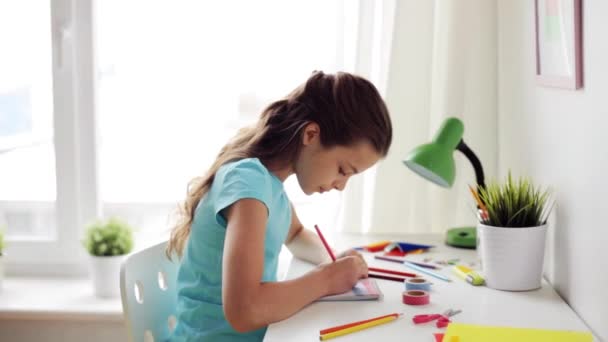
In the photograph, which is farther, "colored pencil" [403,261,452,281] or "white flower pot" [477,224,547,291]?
"colored pencil" [403,261,452,281]

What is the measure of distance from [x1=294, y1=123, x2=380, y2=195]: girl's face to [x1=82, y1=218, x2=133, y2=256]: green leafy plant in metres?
0.88

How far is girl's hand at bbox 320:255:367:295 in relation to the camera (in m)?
1.35

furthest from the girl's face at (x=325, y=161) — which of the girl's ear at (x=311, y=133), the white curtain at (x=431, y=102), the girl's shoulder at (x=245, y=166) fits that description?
the white curtain at (x=431, y=102)

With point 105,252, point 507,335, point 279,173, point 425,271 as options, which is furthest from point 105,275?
point 507,335

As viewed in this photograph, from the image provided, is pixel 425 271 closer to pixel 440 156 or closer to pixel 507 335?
pixel 440 156

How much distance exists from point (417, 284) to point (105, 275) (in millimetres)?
1081

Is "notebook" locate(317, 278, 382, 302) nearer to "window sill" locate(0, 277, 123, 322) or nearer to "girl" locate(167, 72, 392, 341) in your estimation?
"girl" locate(167, 72, 392, 341)

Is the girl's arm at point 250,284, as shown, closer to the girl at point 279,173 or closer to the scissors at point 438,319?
the girl at point 279,173

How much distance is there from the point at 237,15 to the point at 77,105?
52cm

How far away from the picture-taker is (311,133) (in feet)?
4.67

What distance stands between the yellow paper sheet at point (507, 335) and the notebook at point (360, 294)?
197mm

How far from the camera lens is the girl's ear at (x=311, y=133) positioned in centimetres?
142

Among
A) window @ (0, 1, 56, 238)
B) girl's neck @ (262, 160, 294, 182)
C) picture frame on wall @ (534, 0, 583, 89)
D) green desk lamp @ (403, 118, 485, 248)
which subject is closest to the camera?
picture frame on wall @ (534, 0, 583, 89)

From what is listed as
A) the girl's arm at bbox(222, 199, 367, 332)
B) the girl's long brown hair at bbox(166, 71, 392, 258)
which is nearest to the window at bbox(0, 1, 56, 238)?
the girl's long brown hair at bbox(166, 71, 392, 258)
